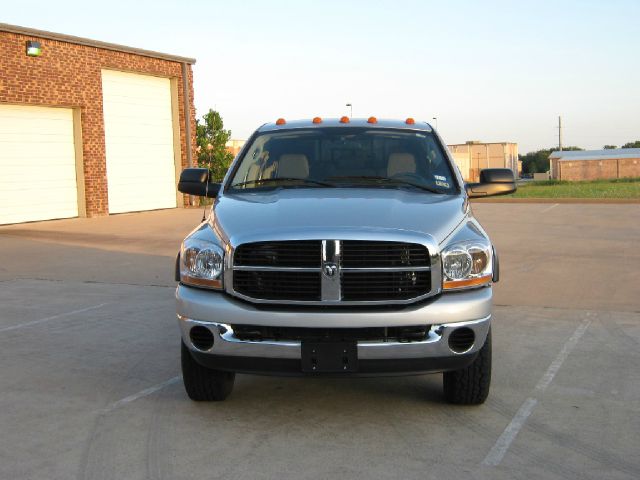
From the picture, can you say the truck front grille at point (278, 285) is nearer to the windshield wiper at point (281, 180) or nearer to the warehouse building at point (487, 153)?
the windshield wiper at point (281, 180)

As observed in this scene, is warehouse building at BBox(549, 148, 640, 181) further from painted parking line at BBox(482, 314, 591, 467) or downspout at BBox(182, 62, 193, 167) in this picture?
painted parking line at BBox(482, 314, 591, 467)

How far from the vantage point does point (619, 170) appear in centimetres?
10844

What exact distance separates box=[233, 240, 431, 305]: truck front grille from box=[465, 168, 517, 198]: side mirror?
1843mm

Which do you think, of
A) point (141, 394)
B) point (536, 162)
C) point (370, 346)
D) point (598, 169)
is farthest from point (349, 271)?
point (536, 162)

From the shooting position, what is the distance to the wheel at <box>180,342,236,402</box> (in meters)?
5.19

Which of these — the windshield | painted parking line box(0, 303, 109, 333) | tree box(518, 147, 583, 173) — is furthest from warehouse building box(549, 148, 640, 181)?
the windshield

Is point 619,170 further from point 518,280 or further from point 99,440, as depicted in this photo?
point 99,440

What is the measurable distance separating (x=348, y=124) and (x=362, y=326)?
2.51m

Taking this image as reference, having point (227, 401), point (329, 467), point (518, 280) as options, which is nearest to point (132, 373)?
point (227, 401)

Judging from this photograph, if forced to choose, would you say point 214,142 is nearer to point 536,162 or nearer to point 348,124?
point 348,124

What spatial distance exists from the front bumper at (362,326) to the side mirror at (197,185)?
185cm

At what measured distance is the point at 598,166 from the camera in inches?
4286

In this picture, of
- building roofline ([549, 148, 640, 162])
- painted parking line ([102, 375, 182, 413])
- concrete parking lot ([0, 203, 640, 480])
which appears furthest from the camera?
building roofline ([549, 148, 640, 162])

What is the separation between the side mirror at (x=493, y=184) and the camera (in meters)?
6.36
